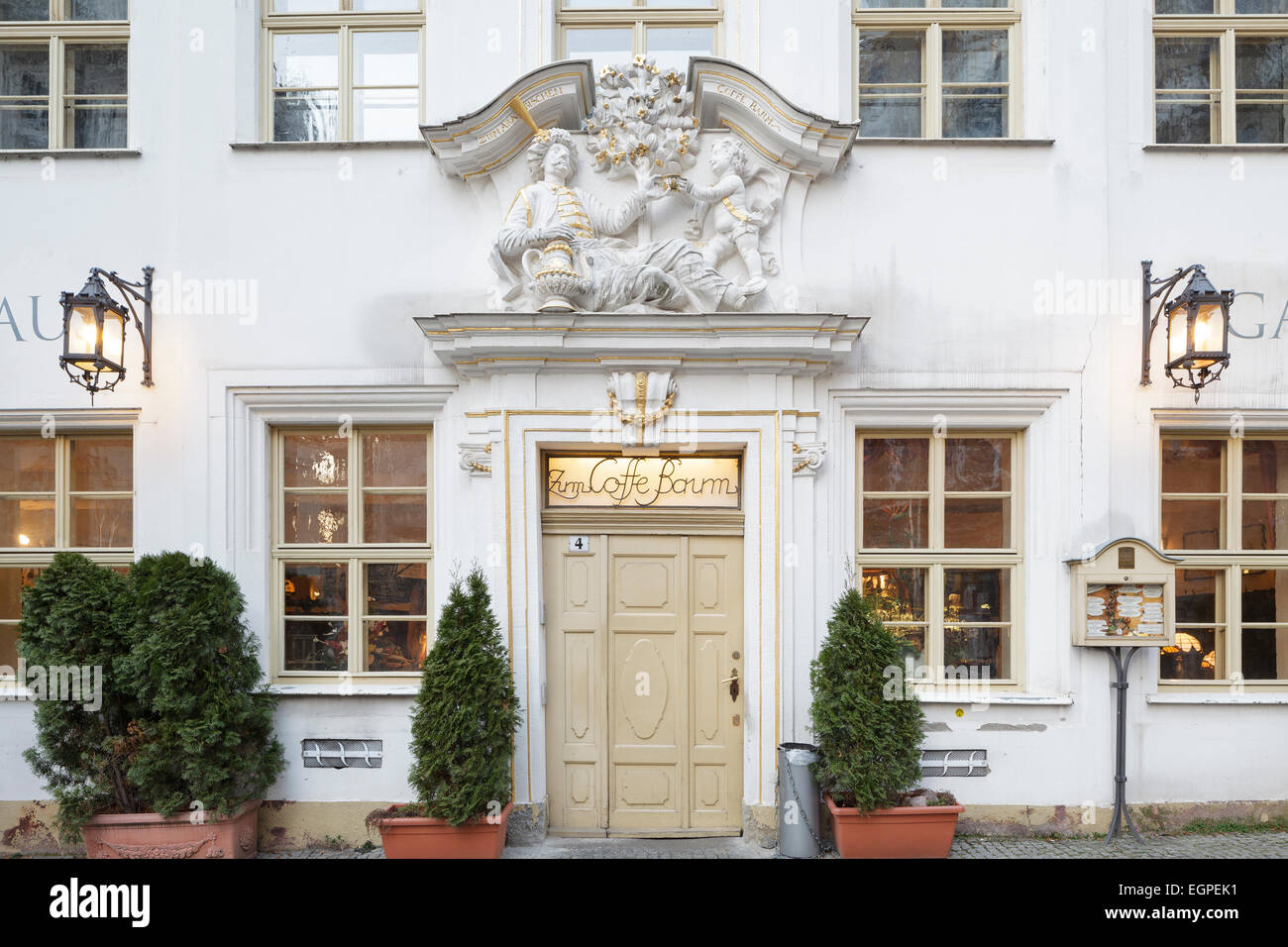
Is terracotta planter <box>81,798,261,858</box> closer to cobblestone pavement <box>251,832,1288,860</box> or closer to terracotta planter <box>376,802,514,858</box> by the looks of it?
cobblestone pavement <box>251,832,1288,860</box>

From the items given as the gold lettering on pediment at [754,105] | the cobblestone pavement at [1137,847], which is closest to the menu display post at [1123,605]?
the cobblestone pavement at [1137,847]

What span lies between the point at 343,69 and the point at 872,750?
5.76 metres

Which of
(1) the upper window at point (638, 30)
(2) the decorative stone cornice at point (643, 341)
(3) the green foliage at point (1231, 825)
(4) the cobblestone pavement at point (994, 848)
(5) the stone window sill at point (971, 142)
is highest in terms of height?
(1) the upper window at point (638, 30)

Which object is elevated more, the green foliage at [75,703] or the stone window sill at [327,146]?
the stone window sill at [327,146]

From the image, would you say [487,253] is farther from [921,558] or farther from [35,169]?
[921,558]

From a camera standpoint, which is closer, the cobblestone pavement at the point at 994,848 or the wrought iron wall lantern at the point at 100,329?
the wrought iron wall lantern at the point at 100,329

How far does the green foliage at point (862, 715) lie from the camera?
5305mm

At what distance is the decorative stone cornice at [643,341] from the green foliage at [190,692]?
2.18 meters

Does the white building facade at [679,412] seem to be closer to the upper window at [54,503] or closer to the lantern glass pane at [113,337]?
the upper window at [54,503]

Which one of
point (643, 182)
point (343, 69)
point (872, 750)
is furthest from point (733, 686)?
point (343, 69)

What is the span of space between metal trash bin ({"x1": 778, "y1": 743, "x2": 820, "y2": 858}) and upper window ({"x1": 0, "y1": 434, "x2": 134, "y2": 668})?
187 inches

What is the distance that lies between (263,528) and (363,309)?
164cm

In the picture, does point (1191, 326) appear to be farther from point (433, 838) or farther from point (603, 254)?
point (433, 838)
